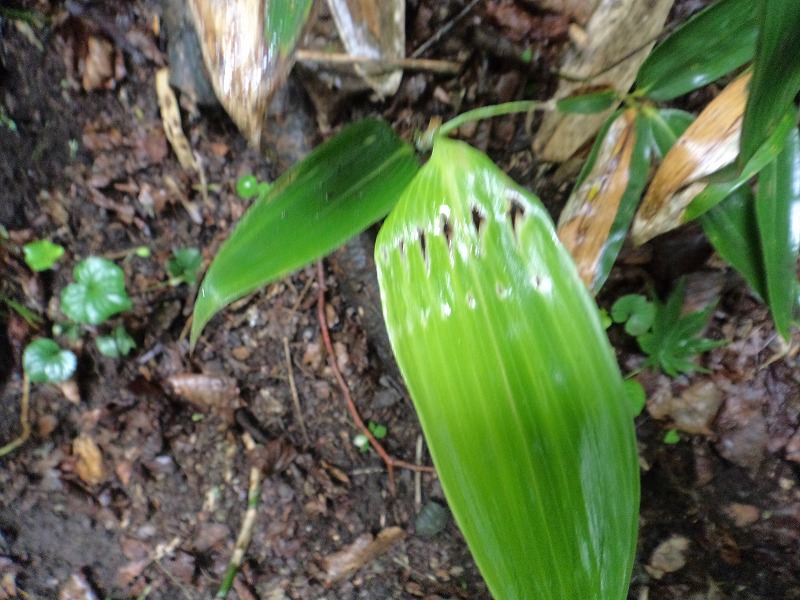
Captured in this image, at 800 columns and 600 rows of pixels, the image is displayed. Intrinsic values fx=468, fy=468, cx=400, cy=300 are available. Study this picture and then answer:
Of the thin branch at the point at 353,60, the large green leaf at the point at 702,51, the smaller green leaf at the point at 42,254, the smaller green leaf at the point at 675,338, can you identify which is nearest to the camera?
the large green leaf at the point at 702,51

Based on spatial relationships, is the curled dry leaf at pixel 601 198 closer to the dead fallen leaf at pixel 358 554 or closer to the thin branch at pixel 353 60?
the thin branch at pixel 353 60

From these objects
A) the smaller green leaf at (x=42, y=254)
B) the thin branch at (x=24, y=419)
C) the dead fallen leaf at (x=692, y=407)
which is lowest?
the dead fallen leaf at (x=692, y=407)

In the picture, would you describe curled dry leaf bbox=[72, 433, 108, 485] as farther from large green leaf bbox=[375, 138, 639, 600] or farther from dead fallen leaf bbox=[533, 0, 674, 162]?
dead fallen leaf bbox=[533, 0, 674, 162]

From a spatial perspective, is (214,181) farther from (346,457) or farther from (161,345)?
(346,457)

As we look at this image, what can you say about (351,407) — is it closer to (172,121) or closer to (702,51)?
(172,121)

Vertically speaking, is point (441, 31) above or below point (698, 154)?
above

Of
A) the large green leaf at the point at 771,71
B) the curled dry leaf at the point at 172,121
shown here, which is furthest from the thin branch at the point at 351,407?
the large green leaf at the point at 771,71

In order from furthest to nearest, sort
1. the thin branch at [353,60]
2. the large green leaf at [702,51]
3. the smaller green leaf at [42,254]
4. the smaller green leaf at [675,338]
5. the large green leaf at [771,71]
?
the smaller green leaf at [42,254] → the smaller green leaf at [675,338] → the thin branch at [353,60] → the large green leaf at [702,51] → the large green leaf at [771,71]

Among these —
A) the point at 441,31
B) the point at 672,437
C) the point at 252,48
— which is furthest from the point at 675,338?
the point at 252,48
